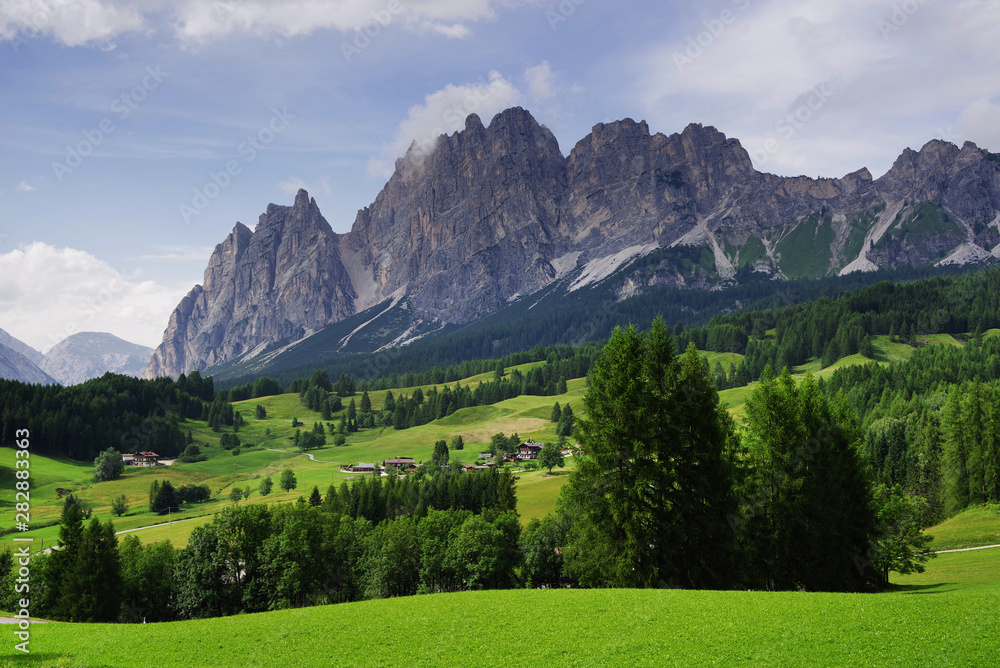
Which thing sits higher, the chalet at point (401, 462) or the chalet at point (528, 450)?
the chalet at point (401, 462)

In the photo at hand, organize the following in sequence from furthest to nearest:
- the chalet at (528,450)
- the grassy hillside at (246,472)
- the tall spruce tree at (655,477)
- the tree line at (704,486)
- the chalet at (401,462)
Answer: the chalet at (528,450), the chalet at (401,462), the grassy hillside at (246,472), the tree line at (704,486), the tall spruce tree at (655,477)

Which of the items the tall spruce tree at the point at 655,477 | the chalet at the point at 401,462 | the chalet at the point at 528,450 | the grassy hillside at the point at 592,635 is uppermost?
the tall spruce tree at the point at 655,477

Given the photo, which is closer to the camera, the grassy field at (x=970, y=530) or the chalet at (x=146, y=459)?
the grassy field at (x=970, y=530)

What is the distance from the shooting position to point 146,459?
153750mm

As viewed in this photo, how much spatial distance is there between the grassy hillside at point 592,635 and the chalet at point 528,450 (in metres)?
131

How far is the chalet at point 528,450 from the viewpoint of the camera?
15925cm

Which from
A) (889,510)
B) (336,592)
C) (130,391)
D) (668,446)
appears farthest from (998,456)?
(130,391)

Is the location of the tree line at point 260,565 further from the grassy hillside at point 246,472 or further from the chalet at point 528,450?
the chalet at point 528,450

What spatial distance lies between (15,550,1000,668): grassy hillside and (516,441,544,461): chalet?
431 ft

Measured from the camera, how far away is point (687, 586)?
30641 mm

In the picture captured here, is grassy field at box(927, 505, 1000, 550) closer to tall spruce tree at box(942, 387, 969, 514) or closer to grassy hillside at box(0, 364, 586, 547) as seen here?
tall spruce tree at box(942, 387, 969, 514)

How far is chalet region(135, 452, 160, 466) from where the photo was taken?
153 m


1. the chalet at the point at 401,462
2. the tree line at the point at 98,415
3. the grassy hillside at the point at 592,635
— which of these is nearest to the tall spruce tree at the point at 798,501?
the grassy hillside at the point at 592,635

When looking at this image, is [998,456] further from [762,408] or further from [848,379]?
[848,379]
